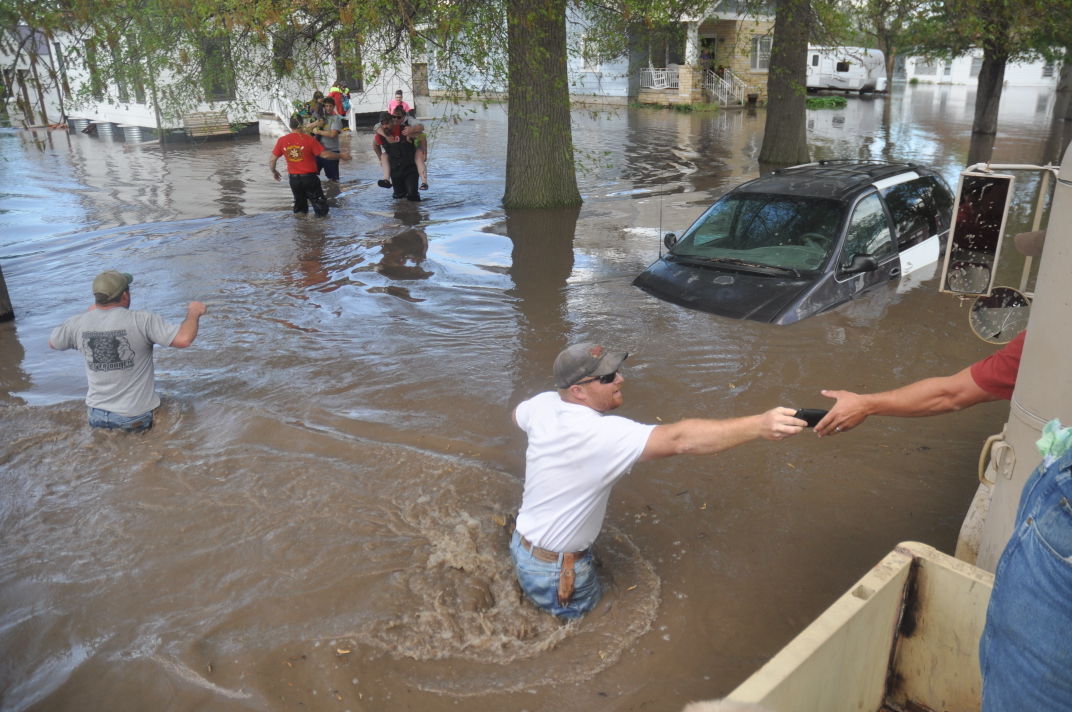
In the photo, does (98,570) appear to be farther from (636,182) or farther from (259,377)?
(636,182)

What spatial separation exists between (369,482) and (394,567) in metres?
1.03

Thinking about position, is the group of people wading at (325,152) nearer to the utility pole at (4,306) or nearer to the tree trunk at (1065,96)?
the utility pole at (4,306)

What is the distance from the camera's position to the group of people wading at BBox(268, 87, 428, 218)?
44.1ft

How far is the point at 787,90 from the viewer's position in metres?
17.9

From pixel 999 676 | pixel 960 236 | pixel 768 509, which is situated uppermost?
pixel 960 236

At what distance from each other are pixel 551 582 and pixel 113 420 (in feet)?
12.6

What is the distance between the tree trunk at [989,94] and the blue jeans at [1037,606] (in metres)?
27.3

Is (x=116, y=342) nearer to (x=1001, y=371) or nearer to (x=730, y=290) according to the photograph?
(x=730, y=290)

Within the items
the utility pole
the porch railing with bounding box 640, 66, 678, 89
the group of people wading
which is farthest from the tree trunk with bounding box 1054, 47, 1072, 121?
the utility pole

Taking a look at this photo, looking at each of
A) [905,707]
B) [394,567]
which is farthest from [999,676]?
[394,567]

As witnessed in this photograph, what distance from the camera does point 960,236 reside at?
388cm

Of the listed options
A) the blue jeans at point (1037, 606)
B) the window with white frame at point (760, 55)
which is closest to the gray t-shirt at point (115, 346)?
the blue jeans at point (1037, 606)

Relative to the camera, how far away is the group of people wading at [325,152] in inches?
530

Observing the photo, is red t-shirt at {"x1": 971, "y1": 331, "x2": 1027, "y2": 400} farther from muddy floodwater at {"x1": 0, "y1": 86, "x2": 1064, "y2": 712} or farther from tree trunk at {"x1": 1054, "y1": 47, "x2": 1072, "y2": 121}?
tree trunk at {"x1": 1054, "y1": 47, "x2": 1072, "y2": 121}
